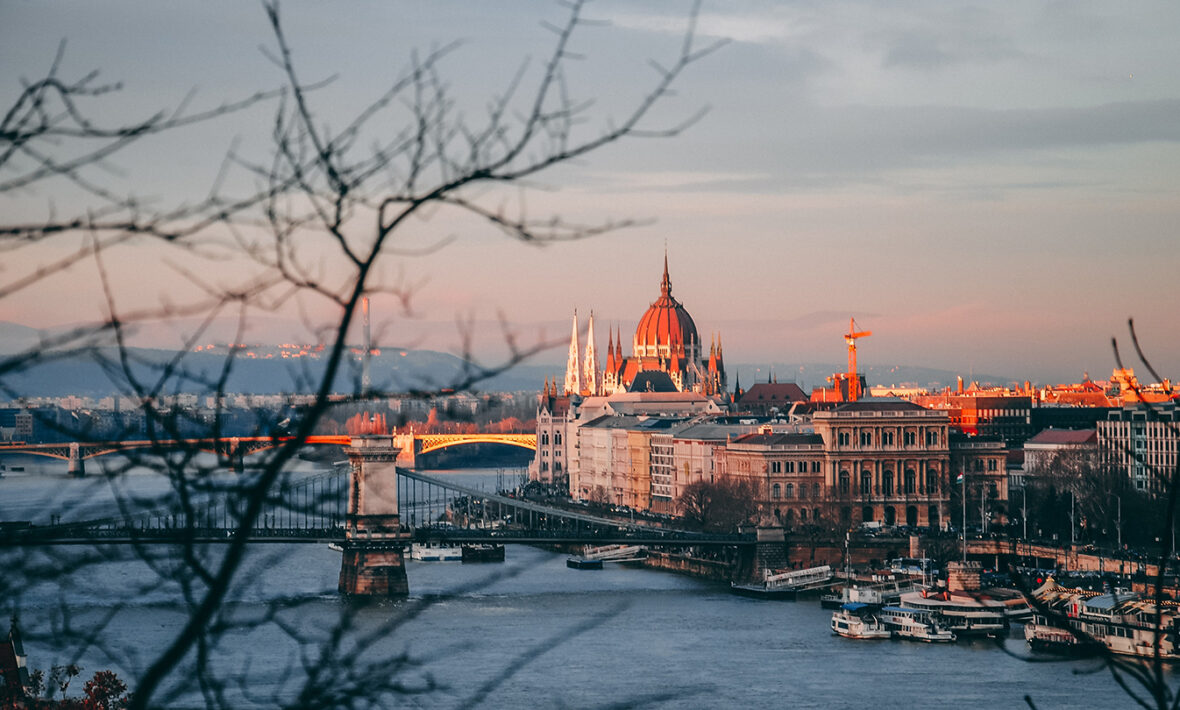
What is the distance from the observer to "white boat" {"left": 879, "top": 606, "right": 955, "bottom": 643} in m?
28.6

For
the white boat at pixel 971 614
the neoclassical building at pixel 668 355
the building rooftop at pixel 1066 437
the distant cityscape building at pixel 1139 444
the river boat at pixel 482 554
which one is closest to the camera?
the white boat at pixel 971 614

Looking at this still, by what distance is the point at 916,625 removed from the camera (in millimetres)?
29094

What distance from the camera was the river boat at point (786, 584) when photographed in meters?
34.5

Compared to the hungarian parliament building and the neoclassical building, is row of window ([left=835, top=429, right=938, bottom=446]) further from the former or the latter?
A: the neoclassical building

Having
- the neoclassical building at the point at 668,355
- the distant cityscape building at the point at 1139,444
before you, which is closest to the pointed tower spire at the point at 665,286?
the neoclassical building at the point at 668,355

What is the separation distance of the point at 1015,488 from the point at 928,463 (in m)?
3.33

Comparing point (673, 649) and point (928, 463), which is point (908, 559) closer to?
point (928, 463)

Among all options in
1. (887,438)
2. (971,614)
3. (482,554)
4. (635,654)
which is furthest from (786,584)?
(887,438)

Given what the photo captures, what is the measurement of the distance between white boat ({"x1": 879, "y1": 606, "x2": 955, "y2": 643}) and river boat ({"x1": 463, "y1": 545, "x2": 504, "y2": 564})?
49.5ft

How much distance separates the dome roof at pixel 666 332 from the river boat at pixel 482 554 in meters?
41.7

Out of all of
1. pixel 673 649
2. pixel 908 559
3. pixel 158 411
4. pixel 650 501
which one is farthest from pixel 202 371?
pixel 650 501

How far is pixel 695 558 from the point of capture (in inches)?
1612

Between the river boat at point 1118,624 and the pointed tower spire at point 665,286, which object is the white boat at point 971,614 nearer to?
the river boat at point 1118,624

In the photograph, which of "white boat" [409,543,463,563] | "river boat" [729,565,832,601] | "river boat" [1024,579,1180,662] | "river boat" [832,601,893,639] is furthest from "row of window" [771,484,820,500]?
"river boat" [1024,579,1180,662]
